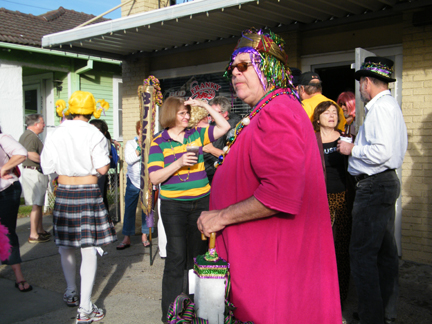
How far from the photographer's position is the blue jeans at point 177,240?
367cm

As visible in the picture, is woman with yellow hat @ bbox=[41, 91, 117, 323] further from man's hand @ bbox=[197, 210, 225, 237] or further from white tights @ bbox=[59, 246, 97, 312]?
man's hand @ bbox=[197, 210, 225, 237]

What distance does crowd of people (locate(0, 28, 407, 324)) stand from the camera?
1.82m

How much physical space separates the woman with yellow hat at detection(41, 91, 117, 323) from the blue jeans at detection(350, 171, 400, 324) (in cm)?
240

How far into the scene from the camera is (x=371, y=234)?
3.24m

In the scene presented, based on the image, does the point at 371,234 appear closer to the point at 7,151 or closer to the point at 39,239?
the point at 7,151

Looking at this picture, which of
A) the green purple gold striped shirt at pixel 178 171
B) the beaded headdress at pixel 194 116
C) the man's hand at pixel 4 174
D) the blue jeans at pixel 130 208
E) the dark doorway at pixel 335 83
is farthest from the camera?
the dark doorway at pixel 335 83

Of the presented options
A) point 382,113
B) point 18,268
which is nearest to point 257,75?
point 382,113

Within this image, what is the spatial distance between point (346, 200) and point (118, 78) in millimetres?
11916

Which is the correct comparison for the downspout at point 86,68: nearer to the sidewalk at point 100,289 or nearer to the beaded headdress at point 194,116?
the sidewalk at point 100,289

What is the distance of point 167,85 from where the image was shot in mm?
8305

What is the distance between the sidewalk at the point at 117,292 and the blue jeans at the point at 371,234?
71 cm

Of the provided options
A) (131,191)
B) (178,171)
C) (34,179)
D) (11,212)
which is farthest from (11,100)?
(178,171)

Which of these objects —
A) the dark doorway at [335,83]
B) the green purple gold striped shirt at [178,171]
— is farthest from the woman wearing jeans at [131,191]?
the dark doorway at [335,83]

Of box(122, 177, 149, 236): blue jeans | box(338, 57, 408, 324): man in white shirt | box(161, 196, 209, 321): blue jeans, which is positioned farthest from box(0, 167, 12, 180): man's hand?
box(338, 57, 408, 324): man in white shirt
